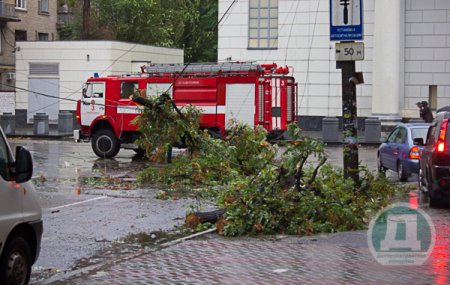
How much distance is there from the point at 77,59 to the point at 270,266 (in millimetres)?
34449

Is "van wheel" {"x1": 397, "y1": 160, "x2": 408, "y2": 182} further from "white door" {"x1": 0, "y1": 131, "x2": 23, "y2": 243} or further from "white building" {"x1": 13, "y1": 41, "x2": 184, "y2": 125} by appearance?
"white building" {"x1": 13, "y1": 41, "x2": 184, "y2": 125}

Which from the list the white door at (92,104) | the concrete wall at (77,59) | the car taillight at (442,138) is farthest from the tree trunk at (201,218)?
the concrete wall at (77,59)

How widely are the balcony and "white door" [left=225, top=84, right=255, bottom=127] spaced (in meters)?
34.2

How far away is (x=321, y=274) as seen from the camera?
8641mm

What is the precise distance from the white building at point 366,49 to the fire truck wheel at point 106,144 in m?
14.9

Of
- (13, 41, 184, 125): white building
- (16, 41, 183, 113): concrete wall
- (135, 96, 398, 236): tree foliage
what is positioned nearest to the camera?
(135, 96, 398, 236): tree foliage

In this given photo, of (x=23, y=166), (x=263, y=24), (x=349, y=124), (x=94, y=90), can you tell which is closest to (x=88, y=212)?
(x=349, y=124)

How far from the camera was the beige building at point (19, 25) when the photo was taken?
2192 inches

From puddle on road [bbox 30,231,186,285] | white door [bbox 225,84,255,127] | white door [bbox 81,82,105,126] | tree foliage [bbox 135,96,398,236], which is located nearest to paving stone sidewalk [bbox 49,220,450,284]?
puddle on road [bbox 30,231,186,285]

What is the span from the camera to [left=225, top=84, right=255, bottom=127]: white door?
25547 mm

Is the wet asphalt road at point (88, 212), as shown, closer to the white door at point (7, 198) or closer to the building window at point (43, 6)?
the white door at point (7, 198)

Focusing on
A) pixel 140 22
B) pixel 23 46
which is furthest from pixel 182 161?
pixel 140 22

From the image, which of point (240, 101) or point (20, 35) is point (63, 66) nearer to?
point (20, 35)

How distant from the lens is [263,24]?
3900 cm
